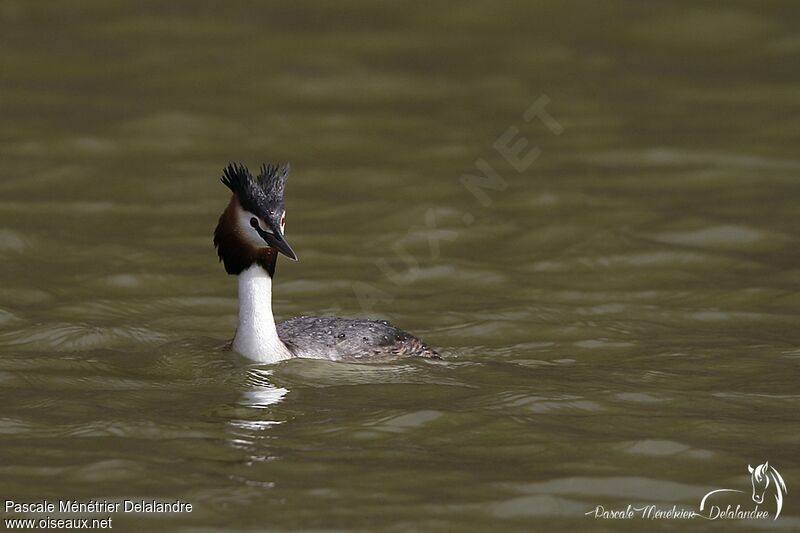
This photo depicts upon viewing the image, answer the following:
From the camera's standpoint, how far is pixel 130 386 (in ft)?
32.1

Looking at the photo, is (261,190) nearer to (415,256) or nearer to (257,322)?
(257,322)

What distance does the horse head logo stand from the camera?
7773mm

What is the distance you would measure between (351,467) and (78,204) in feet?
24.2

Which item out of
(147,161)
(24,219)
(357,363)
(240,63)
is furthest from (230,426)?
(240,63)

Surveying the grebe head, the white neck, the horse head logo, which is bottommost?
the horse head logo

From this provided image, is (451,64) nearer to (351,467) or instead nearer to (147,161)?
(147,161)

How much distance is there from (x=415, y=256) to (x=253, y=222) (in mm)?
3859

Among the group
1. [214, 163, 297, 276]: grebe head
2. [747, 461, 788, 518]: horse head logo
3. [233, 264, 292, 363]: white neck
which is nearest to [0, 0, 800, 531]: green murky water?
[747, 461, 788, 518]: horse head logo

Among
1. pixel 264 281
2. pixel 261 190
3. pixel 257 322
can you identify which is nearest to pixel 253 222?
pixel 261 190

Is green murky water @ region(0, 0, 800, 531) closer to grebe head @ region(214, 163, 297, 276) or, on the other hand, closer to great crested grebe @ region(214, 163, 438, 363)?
great crested grebe @ region(214, 163, 438, 363)

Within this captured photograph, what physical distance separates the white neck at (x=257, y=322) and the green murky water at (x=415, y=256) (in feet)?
0.52

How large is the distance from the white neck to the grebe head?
9 cm

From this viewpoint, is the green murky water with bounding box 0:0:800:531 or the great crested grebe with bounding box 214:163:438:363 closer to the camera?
the green murky water with bounding box 0:0:800:531

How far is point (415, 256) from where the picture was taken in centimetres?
1372
